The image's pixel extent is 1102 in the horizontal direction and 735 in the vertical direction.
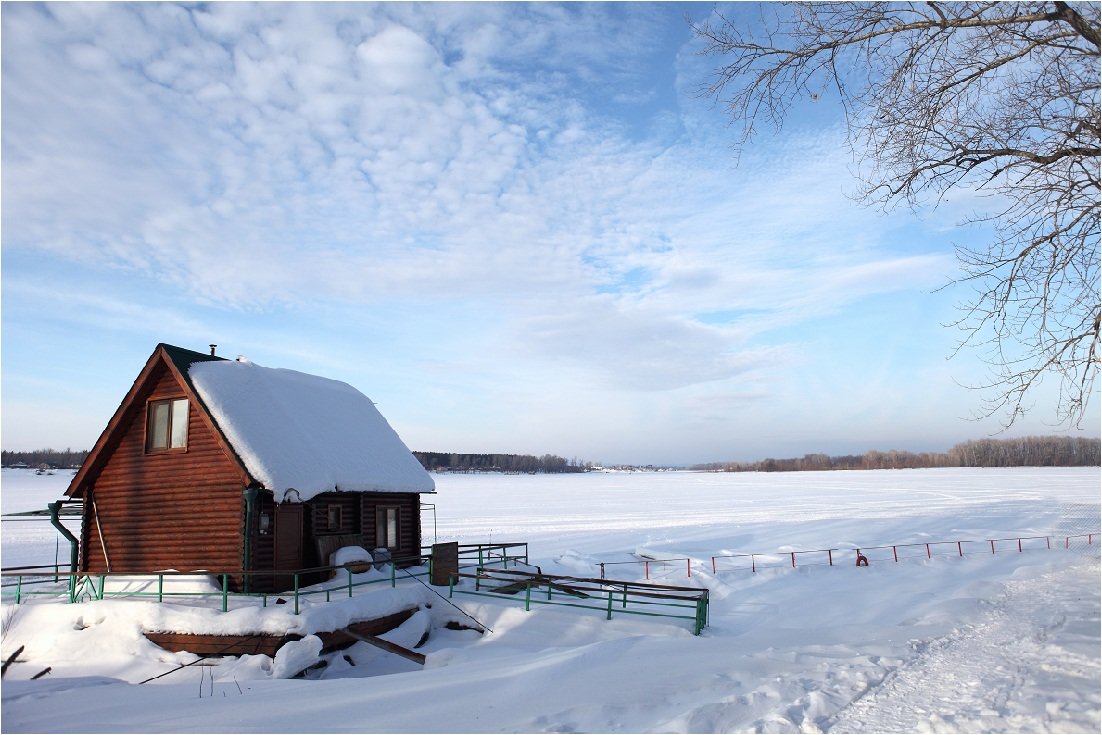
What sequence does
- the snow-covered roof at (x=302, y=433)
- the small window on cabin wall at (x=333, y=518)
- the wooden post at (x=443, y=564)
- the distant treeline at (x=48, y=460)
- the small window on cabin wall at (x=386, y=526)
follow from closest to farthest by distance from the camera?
1. the snow-covered roof at (x=302, y=433)
2. the wooden post at (x=443, y=564)
3. the small window on cabin wall at (x=333, y=518)
4. the small window on cabin wall at (x=386, y=526)
5. the distant treeline at (x=48, y=460)

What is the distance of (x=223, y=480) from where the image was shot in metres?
18.8

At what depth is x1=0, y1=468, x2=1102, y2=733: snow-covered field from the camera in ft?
27.9

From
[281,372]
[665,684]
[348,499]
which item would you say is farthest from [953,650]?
[281,372]

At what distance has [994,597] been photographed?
18.7 m

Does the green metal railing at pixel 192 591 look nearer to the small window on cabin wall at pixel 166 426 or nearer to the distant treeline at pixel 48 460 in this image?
the small window on cabin wall at pixel 166 426

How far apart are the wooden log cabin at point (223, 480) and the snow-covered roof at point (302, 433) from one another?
0.13 feet

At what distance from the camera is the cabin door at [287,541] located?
61.3 feet

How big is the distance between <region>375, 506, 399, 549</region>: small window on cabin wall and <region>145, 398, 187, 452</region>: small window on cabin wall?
600cm

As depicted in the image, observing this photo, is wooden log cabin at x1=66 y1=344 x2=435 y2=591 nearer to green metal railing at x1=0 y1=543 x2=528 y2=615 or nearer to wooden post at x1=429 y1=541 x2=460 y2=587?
green metal railing at x1=0 y1=543 x2=528 y2=615

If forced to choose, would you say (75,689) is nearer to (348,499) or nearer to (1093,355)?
(348,499)

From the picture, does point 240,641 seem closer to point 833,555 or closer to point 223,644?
point 223,644

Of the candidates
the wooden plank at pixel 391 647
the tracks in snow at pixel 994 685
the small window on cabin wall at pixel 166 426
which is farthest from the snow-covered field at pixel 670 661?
the small window on cabin wall at pixel 166 426

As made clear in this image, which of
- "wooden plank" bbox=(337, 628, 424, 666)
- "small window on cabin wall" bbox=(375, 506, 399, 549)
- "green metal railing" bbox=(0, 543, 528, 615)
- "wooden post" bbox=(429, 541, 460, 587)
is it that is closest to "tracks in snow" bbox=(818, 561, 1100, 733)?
"wooden plank" bbox=(337, 628, 424, 666)

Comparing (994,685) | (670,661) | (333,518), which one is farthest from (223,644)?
(994,685)
